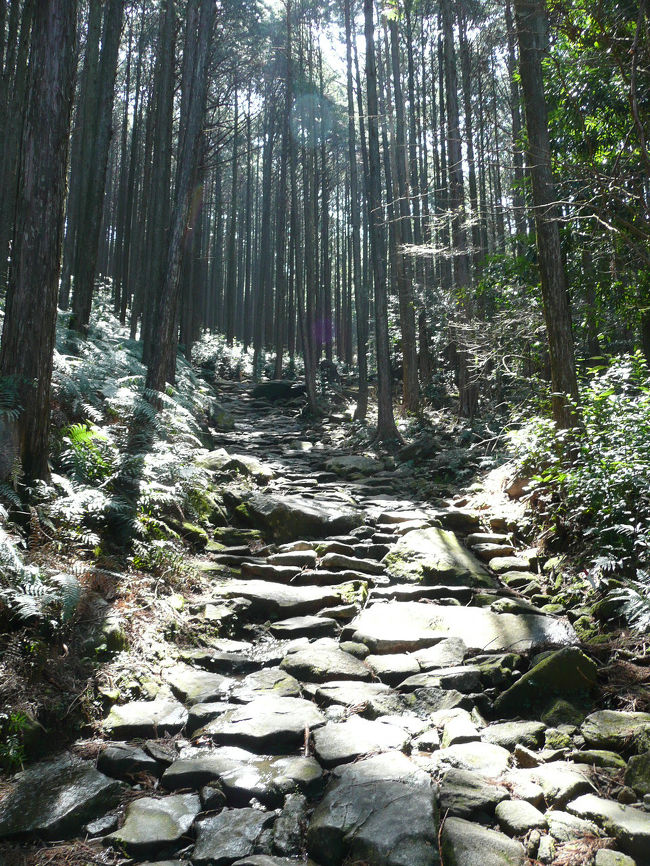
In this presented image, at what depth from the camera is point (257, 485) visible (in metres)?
9.88

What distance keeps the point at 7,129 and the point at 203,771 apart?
13.7 metres

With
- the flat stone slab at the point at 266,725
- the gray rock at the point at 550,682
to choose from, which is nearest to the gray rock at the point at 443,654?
the gray rock at the point at 550,682

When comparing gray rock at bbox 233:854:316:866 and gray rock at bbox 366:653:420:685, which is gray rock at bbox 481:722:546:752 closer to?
gray rock at bbox 366:653:420:685

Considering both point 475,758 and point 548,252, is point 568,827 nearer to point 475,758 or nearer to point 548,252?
point 475,758

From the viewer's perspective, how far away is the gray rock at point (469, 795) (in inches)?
109

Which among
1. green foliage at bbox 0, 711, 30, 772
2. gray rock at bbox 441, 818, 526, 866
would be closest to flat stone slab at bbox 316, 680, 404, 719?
gray rock at bbox 441, 818, 526, 866

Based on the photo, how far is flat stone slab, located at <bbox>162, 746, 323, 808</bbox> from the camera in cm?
300

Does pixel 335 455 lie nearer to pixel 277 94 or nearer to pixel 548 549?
pixel 548 549

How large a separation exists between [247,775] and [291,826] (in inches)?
17.3

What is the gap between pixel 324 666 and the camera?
4.38 meters

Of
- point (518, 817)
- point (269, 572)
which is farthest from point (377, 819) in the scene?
point (269, 572)

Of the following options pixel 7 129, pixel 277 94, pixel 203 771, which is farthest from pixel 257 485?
pixel 277 94

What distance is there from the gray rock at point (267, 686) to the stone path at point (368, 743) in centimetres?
2

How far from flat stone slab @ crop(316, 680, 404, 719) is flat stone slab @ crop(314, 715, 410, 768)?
0.17 m
